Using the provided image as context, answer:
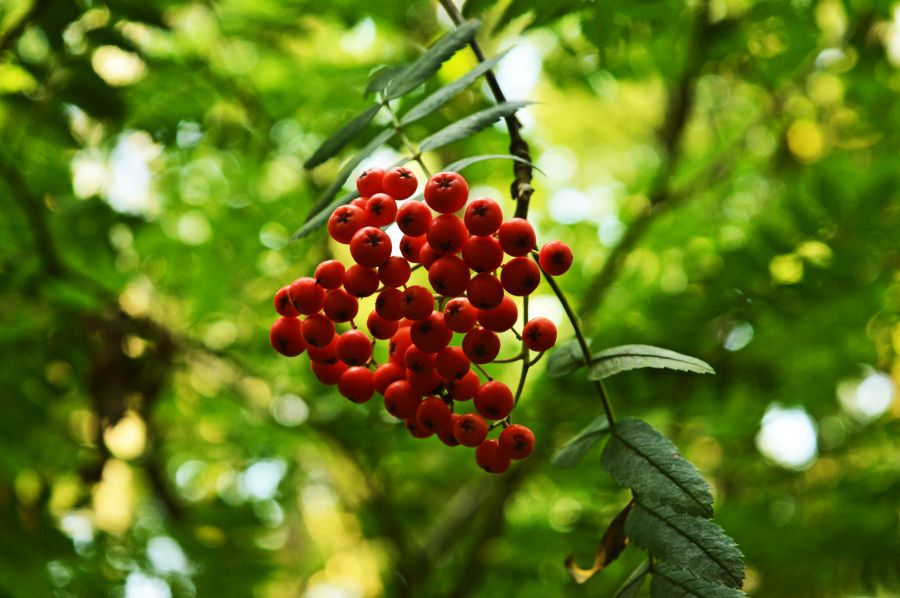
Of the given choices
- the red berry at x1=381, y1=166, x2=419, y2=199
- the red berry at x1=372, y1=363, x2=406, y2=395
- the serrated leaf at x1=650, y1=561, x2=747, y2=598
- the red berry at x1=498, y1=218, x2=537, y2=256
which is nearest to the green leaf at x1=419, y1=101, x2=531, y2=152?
the red berry at x1=381, y1=166, x2=419, y2=199

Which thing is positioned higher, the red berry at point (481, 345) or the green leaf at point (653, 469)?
the red berry at point (481, 345)

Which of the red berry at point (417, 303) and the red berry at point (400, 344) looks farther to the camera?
the red berry at point (400, 344)

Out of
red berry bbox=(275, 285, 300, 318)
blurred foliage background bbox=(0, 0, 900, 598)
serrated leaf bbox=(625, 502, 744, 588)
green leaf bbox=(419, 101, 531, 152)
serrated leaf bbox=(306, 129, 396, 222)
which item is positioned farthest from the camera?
blurred foliage background bbox=(0, 0, 900, 598)

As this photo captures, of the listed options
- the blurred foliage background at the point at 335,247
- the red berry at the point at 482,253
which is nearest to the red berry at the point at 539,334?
the red berry at the point at 482,253

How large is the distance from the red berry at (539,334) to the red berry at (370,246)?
0.80 ft

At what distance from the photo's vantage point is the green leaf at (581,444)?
1243 millimetres

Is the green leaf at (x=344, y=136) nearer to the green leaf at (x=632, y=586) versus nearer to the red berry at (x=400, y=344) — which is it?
the red berry at (x=400, y=344)

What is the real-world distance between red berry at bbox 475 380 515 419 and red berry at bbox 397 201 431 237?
27 cm

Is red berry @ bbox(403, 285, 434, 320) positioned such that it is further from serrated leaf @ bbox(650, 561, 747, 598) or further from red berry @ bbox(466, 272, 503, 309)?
serrated leaf @ bbox(650, 561, 747, 598)

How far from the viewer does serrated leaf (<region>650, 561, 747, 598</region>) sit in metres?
1.04

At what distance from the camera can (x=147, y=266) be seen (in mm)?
2977

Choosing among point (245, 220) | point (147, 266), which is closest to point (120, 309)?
point (147, 266)

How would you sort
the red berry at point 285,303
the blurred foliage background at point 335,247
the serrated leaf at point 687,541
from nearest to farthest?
the serrated leaf at point 687,541
the red berry at point 285,303
the blurred foliage background at point 335,247

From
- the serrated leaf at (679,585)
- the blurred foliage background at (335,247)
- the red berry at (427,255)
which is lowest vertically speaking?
the serrated leaf at (679,585)
